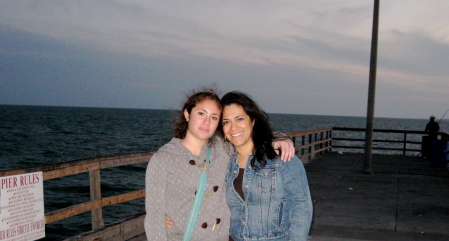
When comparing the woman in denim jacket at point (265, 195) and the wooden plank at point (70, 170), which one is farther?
the wooden plank at point (70, 170)

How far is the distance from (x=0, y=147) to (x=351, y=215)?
37.3 m

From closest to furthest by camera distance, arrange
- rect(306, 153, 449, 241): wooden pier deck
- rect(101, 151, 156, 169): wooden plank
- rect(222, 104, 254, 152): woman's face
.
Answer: rect(222, 104, 254, 152): woman's face → rect(101, 151, 156, 169): wooden plank → rect(306, 153, 449, 241): wooden pier deck

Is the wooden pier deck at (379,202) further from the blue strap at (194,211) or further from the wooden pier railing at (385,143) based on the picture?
the blue strap at (194,211)

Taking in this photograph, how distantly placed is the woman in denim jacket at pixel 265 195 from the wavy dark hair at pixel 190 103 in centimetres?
17

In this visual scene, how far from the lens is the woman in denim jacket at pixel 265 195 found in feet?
8.64

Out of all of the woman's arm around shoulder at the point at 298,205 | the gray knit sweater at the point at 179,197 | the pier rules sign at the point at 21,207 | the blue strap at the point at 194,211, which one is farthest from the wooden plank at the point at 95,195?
the woman's arm around shoulder at the point at 298,205

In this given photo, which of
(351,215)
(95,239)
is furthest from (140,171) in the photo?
(95,239)

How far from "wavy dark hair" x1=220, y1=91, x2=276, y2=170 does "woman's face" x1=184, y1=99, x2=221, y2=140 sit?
0.13 m

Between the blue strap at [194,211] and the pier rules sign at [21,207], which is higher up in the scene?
the blue strap at [194,211]

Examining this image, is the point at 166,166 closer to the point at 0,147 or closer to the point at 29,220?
the point at 29,220

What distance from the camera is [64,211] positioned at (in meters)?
4.12

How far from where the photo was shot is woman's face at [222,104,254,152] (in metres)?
2.83

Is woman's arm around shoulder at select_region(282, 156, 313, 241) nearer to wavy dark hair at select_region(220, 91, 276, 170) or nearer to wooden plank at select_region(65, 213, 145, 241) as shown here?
wavy dark hair at select_region(220, 91, 276, 170)

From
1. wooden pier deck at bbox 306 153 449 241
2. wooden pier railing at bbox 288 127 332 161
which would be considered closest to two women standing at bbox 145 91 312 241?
wooden pier deck at bbox 306 153 449 241
